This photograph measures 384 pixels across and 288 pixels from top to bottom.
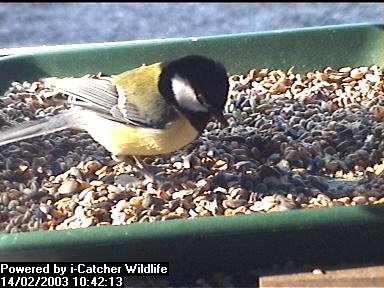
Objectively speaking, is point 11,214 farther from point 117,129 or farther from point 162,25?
point 162,25

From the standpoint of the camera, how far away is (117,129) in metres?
2.41

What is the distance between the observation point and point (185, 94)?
2318 mm

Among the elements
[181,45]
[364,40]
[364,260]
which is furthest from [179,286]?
[364,40]

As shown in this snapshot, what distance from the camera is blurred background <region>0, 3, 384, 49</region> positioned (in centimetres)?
496

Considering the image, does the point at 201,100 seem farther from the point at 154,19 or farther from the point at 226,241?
the point at 154,19

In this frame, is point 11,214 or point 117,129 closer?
point 11,214

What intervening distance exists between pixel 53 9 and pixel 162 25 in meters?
0.74

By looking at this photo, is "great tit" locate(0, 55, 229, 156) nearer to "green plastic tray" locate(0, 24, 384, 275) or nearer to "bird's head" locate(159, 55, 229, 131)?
"bird's head" locate(159, 55, 229, 131)

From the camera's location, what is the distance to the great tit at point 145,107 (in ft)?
7.46

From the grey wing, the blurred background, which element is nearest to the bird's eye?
the grey wing

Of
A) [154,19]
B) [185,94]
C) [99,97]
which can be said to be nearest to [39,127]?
[99,97]

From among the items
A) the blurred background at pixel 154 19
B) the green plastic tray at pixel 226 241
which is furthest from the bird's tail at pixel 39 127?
the blurred background at pixel 154 19

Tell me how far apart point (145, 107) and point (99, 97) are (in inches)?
5.9

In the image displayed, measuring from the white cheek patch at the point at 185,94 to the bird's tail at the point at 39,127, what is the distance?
11.9 inches
